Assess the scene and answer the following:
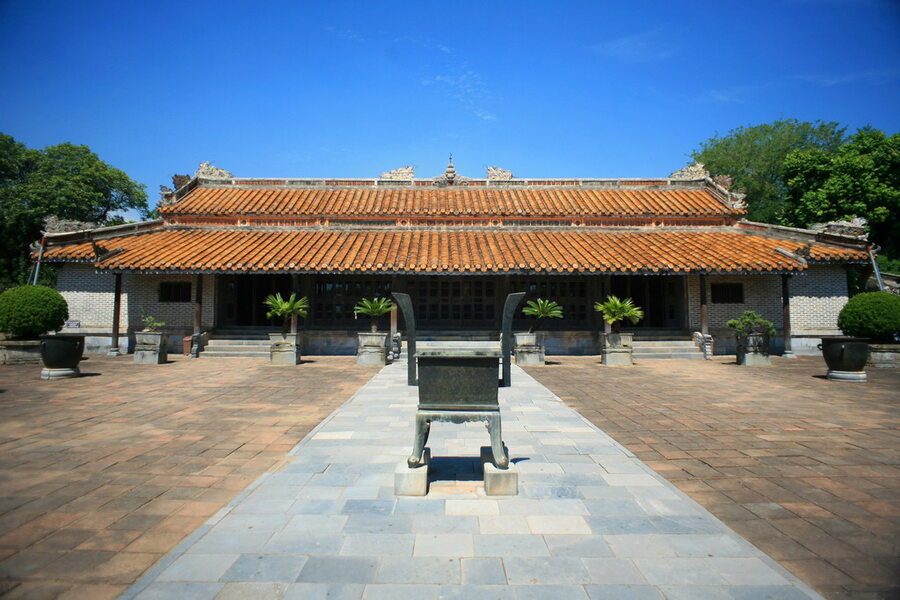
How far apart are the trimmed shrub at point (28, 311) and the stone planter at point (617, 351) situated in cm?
1542

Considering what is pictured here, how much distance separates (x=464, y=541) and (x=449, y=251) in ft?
40.1

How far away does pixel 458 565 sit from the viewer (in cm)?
254

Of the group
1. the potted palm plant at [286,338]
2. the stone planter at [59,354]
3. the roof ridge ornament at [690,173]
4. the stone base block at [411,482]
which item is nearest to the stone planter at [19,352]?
the stone planter at [59,354]

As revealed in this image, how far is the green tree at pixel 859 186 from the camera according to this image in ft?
68.9

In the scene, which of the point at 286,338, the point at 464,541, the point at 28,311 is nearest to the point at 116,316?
the point at 28,311

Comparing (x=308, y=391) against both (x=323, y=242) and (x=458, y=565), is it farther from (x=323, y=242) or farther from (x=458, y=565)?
(x=323, y=242)

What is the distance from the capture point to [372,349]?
12422 millimetres

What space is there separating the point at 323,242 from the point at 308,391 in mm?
8092

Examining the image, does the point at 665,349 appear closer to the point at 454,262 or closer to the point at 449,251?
the point at 454,262

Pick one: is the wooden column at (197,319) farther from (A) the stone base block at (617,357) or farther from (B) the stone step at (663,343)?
(B) the stone step at (663,343)

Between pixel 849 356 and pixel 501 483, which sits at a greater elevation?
pixel 849 356

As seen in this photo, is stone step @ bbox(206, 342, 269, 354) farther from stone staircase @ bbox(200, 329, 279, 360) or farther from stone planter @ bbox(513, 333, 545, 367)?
stone planter @ bbox(513, 333, 545, 367)

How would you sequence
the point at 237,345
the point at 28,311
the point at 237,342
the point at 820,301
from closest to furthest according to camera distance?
the point at 28,311, the point at 237,345, the point at 237,342, the point at 820,301

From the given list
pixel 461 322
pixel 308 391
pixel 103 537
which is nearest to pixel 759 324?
pixel 461 322
